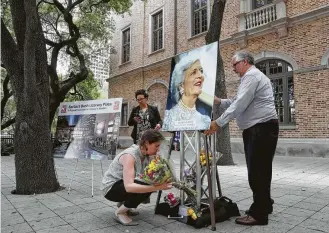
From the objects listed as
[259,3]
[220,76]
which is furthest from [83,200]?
[259,3]

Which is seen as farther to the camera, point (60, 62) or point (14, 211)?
point (60, 62)

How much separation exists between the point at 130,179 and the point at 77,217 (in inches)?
44.9

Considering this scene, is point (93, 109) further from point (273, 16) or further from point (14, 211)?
point (273, 16)

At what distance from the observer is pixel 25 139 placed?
5.07m

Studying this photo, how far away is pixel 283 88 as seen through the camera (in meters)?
11.9

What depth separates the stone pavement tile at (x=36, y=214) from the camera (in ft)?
12.2

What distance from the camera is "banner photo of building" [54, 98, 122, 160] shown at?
196 inches

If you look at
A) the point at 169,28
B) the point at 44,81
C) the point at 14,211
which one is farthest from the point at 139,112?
the point at 169,28

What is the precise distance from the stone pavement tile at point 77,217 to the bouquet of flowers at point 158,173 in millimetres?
1128

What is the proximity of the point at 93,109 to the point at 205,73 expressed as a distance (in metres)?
2.46

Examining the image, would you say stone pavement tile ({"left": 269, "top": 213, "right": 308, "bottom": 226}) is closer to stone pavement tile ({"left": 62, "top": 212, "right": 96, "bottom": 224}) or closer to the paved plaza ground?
the paved plaza ground

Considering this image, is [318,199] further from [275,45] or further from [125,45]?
[125,45]

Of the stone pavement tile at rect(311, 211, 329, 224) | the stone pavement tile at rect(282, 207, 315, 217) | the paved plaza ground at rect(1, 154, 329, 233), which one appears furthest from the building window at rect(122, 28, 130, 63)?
the stone pavement tile at rect(311, 211, 329, 224)

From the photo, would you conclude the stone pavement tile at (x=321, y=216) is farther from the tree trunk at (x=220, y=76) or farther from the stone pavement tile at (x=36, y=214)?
the tree trunk at (x=220, y=76)
